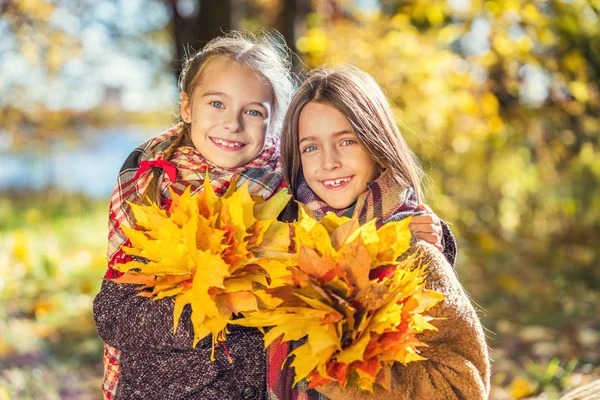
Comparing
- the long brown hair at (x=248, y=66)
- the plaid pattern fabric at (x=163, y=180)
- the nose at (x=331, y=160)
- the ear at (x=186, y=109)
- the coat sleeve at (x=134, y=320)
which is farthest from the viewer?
the ear at (x=186, y=109)

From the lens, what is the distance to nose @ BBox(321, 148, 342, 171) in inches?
97.2

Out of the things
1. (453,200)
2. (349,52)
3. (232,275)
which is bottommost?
(453,200)

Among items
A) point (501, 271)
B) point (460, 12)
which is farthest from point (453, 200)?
point (460, 12)

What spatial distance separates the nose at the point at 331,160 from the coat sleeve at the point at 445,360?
379 millimetres

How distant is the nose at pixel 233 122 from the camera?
2592 millimetres

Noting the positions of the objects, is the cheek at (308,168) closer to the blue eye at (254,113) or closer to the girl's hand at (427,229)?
the blue eye at (254,113)

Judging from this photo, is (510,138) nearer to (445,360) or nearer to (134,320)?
(445,360)

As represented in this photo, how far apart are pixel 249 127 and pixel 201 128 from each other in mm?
167

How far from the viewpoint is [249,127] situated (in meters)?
2.64

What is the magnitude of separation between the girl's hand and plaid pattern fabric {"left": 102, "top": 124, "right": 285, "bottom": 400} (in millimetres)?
517

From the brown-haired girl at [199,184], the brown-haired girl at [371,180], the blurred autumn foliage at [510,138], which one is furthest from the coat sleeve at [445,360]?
the blurred autumn foliage at [510,138]

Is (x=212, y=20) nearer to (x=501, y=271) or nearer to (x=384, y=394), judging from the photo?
(x=501, y=271)

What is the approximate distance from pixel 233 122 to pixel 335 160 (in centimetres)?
39

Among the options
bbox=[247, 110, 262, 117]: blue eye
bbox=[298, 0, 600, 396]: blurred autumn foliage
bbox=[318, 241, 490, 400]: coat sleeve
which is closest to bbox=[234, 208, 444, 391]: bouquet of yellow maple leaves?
bbox=[318, 241, 490, 400]: coat sleeve
